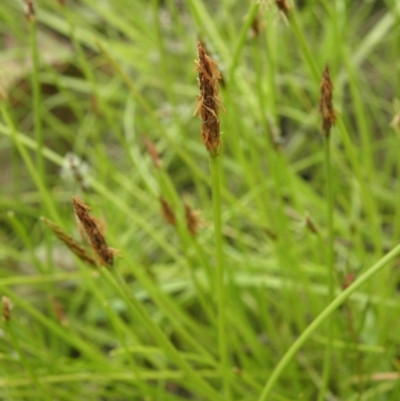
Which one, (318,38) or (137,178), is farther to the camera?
(318,38)

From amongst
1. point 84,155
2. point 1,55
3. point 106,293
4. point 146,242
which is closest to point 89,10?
point 1,55

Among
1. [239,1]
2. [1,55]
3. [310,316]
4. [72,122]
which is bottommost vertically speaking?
[310,316]

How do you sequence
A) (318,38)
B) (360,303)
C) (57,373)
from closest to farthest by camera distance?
(57,373) < (360,303) < (318,38)

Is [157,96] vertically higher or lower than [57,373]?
higher

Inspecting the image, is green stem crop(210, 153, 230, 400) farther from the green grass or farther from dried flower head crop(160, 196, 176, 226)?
dried flower head crop(160, 196, 176, 226)

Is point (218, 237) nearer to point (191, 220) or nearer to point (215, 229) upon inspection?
point (215, 229)

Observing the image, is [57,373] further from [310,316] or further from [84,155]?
[84,155]

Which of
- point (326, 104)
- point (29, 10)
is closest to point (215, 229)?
point (326, 104)

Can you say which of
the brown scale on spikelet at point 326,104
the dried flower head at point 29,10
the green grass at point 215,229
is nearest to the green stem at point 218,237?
the green grass at point 215,229
